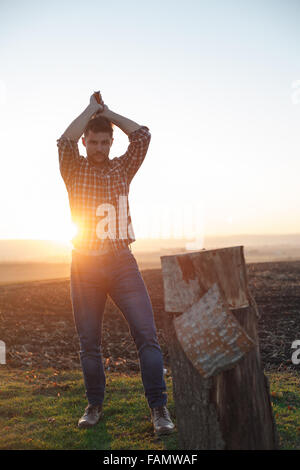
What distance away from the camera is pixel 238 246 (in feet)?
10.2

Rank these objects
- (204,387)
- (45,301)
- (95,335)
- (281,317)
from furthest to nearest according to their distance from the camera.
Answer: (45,301) → (281,317) → (95,335) → (204,387)

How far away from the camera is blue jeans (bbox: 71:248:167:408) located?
151 inches

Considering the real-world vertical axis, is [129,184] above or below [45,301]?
above

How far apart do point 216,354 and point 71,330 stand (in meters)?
8.09

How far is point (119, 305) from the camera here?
3975 millimetres

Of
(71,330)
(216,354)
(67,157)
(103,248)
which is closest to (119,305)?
(103,248)

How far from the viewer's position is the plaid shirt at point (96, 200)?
3.94 metres

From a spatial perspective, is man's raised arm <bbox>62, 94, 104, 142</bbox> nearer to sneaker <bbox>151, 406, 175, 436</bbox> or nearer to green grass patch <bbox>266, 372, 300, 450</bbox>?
sneaker <bbox>151, 406, 175, 436</bbox>

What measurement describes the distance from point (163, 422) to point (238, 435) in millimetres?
1169

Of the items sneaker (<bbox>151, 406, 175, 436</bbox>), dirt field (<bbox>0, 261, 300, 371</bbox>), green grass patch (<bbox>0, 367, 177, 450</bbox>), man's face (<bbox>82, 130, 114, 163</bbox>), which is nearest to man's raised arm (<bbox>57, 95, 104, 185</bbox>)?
man's face (<bbox>82, 130, 114, 163</bbox>)

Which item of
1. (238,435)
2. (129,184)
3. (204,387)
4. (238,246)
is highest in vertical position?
(129,184)
